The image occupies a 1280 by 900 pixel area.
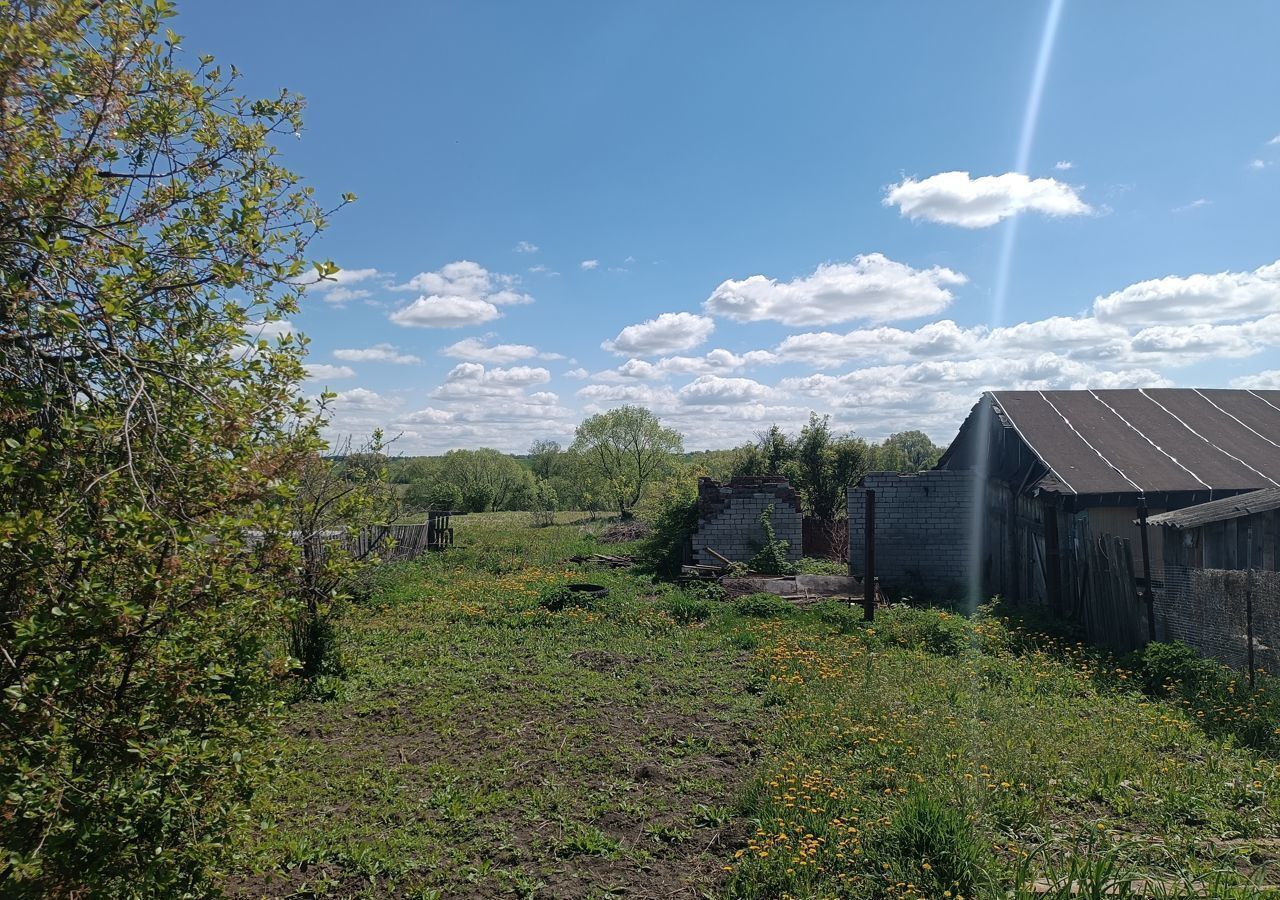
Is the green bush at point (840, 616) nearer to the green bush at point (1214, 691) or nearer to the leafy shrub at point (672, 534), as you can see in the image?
the green bush at point (1214, 691)

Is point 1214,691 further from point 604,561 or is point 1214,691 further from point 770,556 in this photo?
point 604,561

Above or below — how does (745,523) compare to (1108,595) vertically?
above

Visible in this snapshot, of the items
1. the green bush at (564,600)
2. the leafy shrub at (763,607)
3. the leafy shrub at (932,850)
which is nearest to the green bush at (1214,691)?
the leafy shrub at (932,850)

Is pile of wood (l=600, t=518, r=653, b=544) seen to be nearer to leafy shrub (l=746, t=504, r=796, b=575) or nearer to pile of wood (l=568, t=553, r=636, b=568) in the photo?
pile of wood (l=568, t=553, r=636, b=568)

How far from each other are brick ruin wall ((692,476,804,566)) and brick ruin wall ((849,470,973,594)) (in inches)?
62.6

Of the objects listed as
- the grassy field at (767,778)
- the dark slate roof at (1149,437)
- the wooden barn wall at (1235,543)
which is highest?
the dark slate roof at (1149,437)

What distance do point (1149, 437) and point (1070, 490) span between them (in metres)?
3.38

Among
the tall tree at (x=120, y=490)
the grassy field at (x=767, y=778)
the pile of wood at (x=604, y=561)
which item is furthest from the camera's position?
the pile of wood at (x=604, y=561)

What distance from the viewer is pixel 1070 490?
10742mm

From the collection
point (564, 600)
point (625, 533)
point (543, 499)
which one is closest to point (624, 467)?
point (543, 499)

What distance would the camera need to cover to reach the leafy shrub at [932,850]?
12.4 feet

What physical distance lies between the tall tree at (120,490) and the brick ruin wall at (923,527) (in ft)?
43.2

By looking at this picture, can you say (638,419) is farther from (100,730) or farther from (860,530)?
(100,730)

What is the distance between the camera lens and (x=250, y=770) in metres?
3.55
